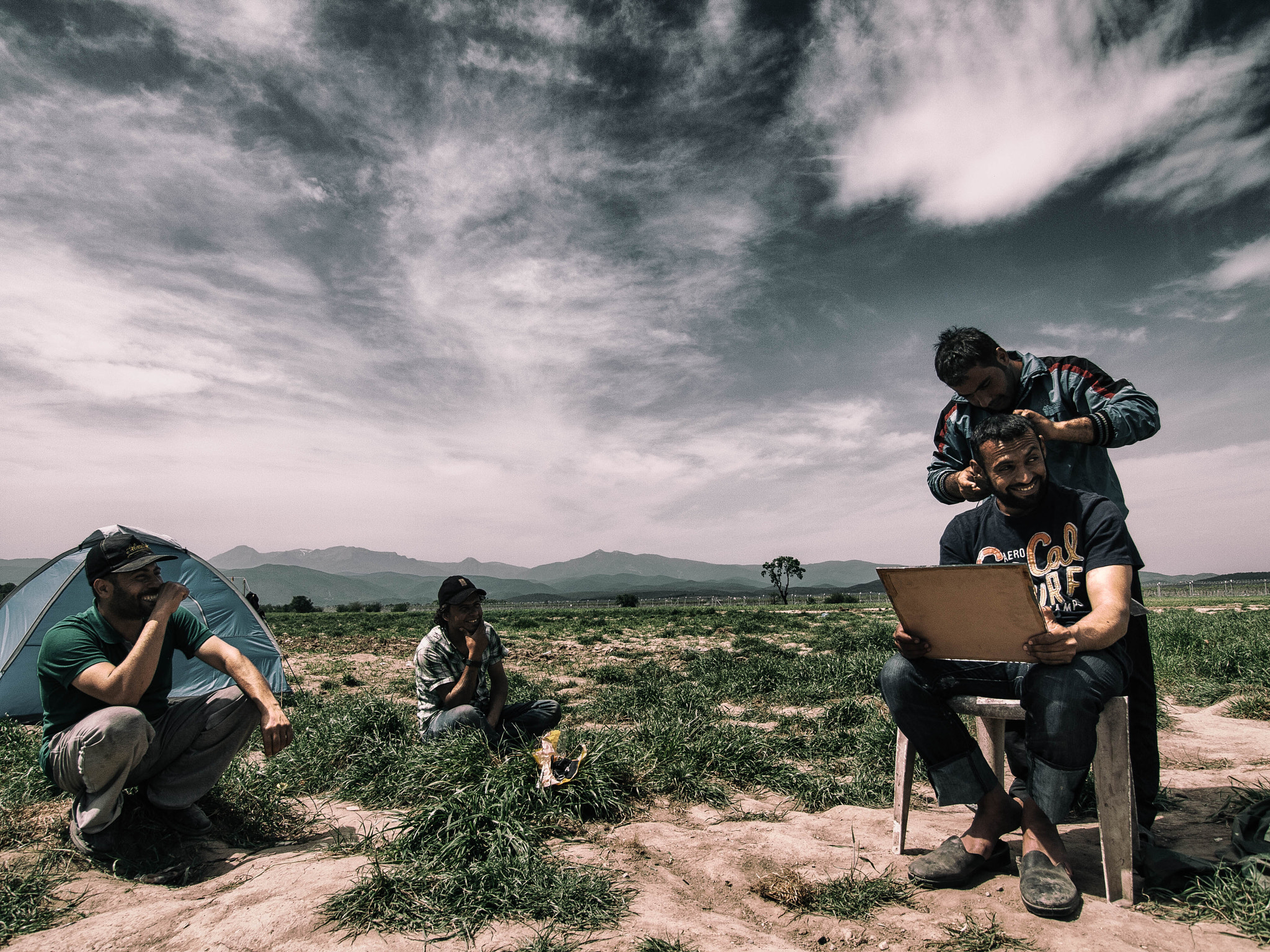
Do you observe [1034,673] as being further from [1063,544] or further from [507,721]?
[507,721]

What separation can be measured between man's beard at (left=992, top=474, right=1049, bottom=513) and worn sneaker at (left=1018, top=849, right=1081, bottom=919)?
1631 millimetres

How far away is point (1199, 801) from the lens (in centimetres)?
425

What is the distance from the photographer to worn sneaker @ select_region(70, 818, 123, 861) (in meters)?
3.61

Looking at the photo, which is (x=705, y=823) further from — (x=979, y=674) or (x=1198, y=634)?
(x=1198, y=634)

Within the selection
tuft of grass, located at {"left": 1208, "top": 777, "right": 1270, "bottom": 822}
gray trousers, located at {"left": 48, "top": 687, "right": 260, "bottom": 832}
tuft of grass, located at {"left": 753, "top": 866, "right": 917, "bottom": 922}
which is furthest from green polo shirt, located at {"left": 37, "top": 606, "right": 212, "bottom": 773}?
tuft of grass, located at {"left": 1208, "top": 777, "right": 1270, "bottom": 822}

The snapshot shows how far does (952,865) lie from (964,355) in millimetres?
2643

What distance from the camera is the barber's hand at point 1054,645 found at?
2926 millimetres

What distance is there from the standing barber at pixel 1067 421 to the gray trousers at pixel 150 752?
15.4ft

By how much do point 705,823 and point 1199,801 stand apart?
3.17m

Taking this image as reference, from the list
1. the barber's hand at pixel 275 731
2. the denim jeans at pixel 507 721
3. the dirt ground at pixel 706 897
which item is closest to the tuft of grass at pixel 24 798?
the dirt ground at pixel 706 897

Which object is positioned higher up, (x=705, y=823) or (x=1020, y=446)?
(x=1020, y=446)

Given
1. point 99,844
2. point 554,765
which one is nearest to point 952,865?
point 554,765

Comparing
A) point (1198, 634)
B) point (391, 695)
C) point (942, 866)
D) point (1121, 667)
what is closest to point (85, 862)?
point (942, 866)

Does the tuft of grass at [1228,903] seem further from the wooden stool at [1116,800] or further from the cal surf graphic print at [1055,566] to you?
the cal surf graphic print at [1055,566]
